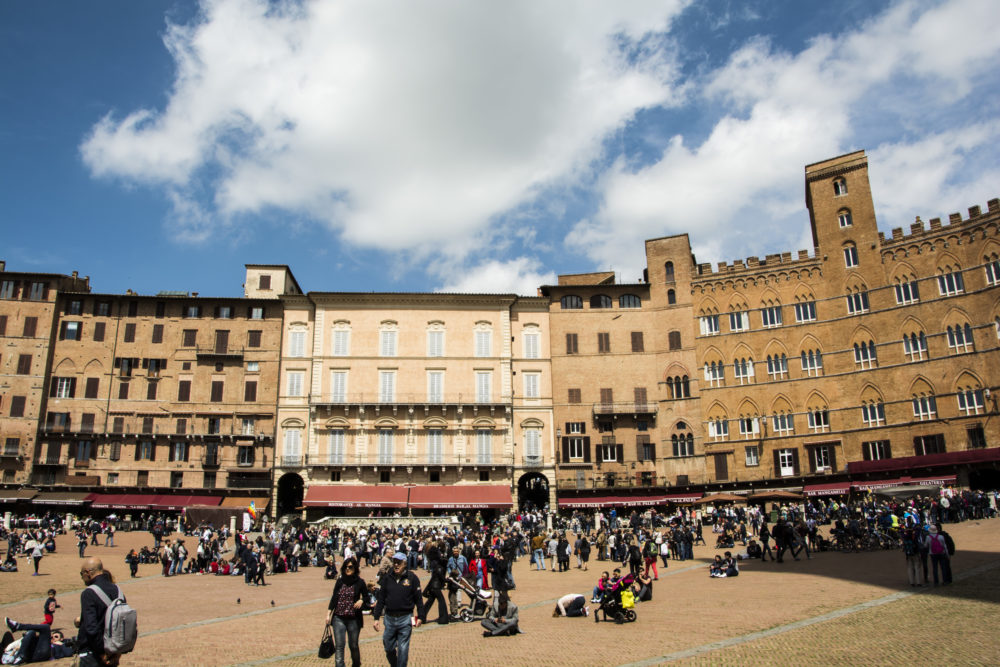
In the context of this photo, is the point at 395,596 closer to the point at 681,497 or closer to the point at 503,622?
the point at 503,622

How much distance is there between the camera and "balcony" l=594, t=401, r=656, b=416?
51.1m

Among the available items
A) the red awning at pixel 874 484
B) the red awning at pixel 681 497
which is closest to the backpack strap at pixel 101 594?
the red awning at pixel 681 497

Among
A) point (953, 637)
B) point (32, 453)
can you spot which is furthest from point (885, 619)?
point (32, 453)

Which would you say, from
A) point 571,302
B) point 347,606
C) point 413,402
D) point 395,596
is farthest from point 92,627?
point 571,302

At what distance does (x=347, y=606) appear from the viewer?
9.75 metres

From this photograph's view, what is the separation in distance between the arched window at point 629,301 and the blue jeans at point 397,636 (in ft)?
151

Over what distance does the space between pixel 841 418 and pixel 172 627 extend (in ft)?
142

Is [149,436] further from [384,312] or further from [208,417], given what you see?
[384,312]

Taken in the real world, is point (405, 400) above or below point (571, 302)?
below

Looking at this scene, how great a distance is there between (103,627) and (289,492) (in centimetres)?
4457

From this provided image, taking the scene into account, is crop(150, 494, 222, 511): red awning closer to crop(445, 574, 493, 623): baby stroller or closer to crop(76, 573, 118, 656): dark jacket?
crop(445, 574, 493, 623): baby stroller

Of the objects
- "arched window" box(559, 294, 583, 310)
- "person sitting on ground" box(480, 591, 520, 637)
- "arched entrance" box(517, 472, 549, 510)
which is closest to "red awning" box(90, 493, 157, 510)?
"arched entrance" box(517, 472, 549, 510)

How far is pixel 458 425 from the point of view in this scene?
166 ft

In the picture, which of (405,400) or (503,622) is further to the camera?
(405,400)
